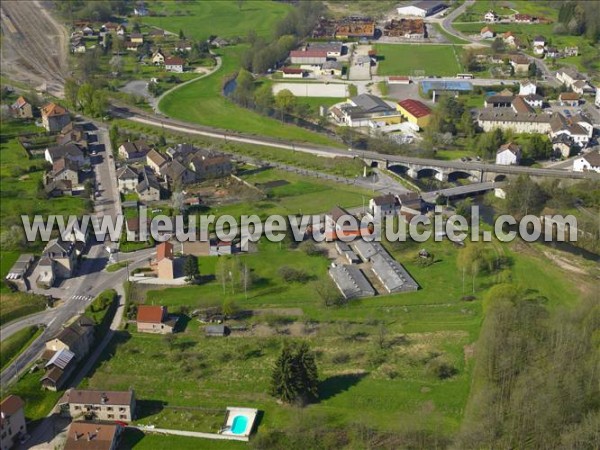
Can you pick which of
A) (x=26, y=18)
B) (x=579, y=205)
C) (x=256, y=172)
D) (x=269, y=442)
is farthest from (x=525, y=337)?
(x=26, y=18)

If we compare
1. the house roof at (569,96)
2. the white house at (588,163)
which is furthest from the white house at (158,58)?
the white house at (588,163)

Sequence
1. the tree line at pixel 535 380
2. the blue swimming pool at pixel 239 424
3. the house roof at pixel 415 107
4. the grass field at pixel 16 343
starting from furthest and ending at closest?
1. the house roof at pixel 415 107
2. the grass field at pixel 16 343
3. the blue swimming pool at pixel 239 424
4. the tree line at pixel 535 380

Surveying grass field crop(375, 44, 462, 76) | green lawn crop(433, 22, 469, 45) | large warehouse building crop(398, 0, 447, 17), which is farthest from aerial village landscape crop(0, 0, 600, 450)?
large warehouse building crop(398, 0, 447, 17)

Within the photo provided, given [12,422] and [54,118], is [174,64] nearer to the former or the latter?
[54,118]

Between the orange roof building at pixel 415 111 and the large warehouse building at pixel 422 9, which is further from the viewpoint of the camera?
the large warehouse building at pixel 422 9

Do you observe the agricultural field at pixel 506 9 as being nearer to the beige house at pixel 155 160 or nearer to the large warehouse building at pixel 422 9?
the large warehouse building at pixel 422 9

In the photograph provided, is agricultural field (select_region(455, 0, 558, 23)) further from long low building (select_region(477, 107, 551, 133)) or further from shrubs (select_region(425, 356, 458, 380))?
shrubs (select_region(425, 356, 458, 380))
